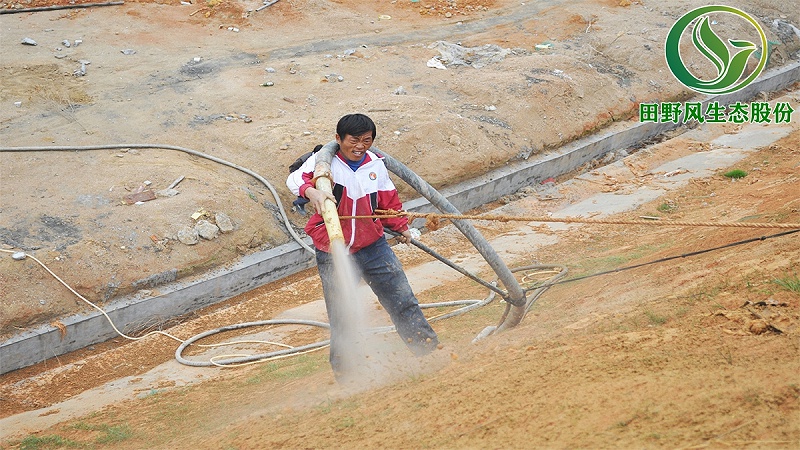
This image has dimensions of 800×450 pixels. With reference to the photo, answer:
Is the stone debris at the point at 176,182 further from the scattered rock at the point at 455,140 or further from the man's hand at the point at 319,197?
the man's hand at the point at 319,197

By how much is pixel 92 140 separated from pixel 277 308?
3.44 meters

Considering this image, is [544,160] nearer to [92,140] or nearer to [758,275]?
[92,140]

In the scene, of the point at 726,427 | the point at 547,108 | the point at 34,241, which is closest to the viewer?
the point at 726,427

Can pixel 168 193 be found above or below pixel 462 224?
below

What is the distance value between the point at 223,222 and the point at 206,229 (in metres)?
0.22

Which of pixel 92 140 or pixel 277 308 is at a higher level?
pixel 92 140

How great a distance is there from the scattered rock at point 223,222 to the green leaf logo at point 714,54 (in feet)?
29.9

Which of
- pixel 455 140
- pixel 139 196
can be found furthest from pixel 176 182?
pixel 455 140

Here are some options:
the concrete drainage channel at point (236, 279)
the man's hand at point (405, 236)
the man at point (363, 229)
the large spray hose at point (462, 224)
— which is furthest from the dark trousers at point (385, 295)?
the concrete drainage channel at point (236, 279)

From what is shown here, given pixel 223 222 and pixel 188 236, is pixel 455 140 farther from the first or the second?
pixel 188 236

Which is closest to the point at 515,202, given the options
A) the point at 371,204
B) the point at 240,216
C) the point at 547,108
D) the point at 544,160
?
the point at 544,160

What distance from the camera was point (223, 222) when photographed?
8.51m

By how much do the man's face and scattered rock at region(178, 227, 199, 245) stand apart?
3.87 m

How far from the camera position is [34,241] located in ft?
25.1
